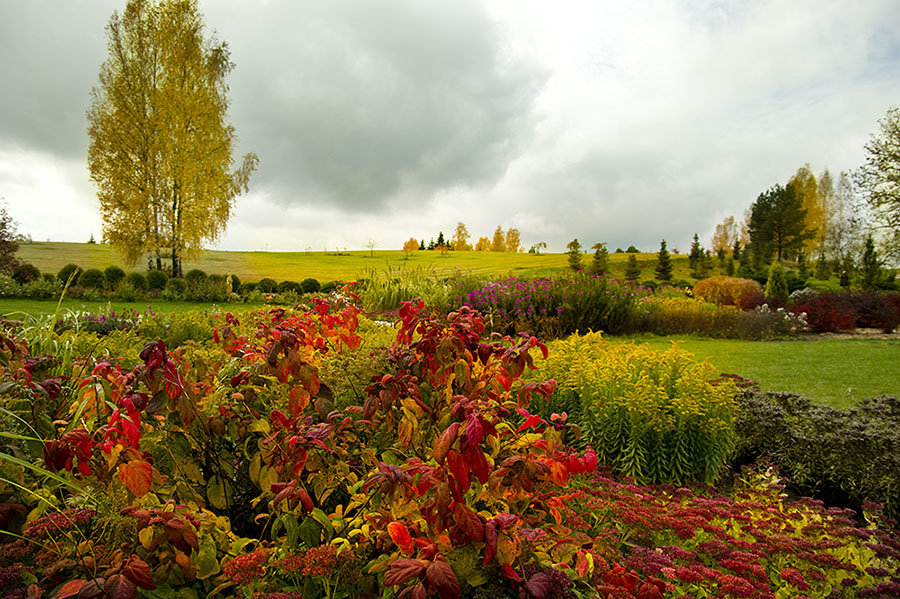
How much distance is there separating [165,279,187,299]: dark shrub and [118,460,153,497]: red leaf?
56.8ft

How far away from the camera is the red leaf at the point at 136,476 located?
1284 millimetres

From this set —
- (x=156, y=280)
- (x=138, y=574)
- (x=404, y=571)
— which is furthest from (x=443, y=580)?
(x=156, y=280)

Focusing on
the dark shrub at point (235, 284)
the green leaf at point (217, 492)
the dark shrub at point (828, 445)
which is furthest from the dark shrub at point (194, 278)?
the dark shrub at point (828, 445)

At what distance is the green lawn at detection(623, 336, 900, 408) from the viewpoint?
5.79 meters

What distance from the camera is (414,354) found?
2.08 metres

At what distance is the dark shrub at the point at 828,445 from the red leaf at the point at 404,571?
345 centimetres

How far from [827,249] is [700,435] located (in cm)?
4389

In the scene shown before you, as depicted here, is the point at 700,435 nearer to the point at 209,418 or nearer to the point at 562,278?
the point at 209,418

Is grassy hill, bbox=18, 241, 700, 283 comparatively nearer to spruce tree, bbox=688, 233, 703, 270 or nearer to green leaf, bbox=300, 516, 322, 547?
spruce tree, bbox=688, 233, 703, 270

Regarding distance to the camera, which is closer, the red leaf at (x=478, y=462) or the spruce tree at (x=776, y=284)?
the red leaf at (x=478, y=462)

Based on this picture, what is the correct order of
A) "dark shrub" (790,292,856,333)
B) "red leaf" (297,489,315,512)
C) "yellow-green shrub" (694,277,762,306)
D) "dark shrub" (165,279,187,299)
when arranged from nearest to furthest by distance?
"red leaf" (297,489,315,512)
"dark shrub" (790,292,856,333)
"dark shrub" (165,279,187,299)
"yellow-green shrub" (694,277,762,306)

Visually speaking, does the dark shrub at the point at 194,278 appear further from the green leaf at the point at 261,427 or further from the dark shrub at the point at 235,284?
the green leaf at the point at 261,427

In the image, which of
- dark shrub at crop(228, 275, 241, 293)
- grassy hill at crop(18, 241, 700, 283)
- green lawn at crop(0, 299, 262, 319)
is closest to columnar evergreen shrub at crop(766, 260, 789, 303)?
grassy hill at crop(18, 241, 700, 283)

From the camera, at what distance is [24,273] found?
17375 millimetres
